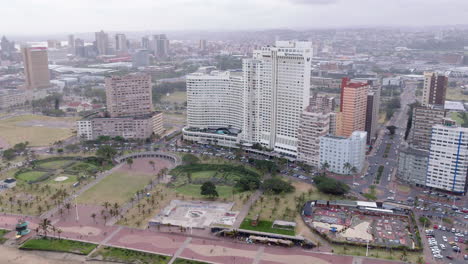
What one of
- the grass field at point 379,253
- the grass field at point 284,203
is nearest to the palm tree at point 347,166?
the grass field at point 284,203

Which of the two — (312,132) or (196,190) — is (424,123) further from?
(196,190)

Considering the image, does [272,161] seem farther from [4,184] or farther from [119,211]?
[4,184]

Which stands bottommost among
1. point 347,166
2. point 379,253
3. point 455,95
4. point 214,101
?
point 379,253

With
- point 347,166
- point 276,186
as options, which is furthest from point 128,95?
point 347,166

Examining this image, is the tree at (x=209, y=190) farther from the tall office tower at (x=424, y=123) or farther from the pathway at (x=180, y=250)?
the tall office tower at (x=424, y=123)

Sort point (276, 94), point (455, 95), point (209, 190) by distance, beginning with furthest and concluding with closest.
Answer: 1. point (455, 95)
2. point (276, 94)
3. point (209, 190)

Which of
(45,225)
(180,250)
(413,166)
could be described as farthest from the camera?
A: (413,166)

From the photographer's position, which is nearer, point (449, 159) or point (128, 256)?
point (128, 256)

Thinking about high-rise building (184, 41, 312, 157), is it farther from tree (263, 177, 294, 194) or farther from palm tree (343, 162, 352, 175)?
tree (263, 177, 294, 194)

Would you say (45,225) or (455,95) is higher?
(455,95)
